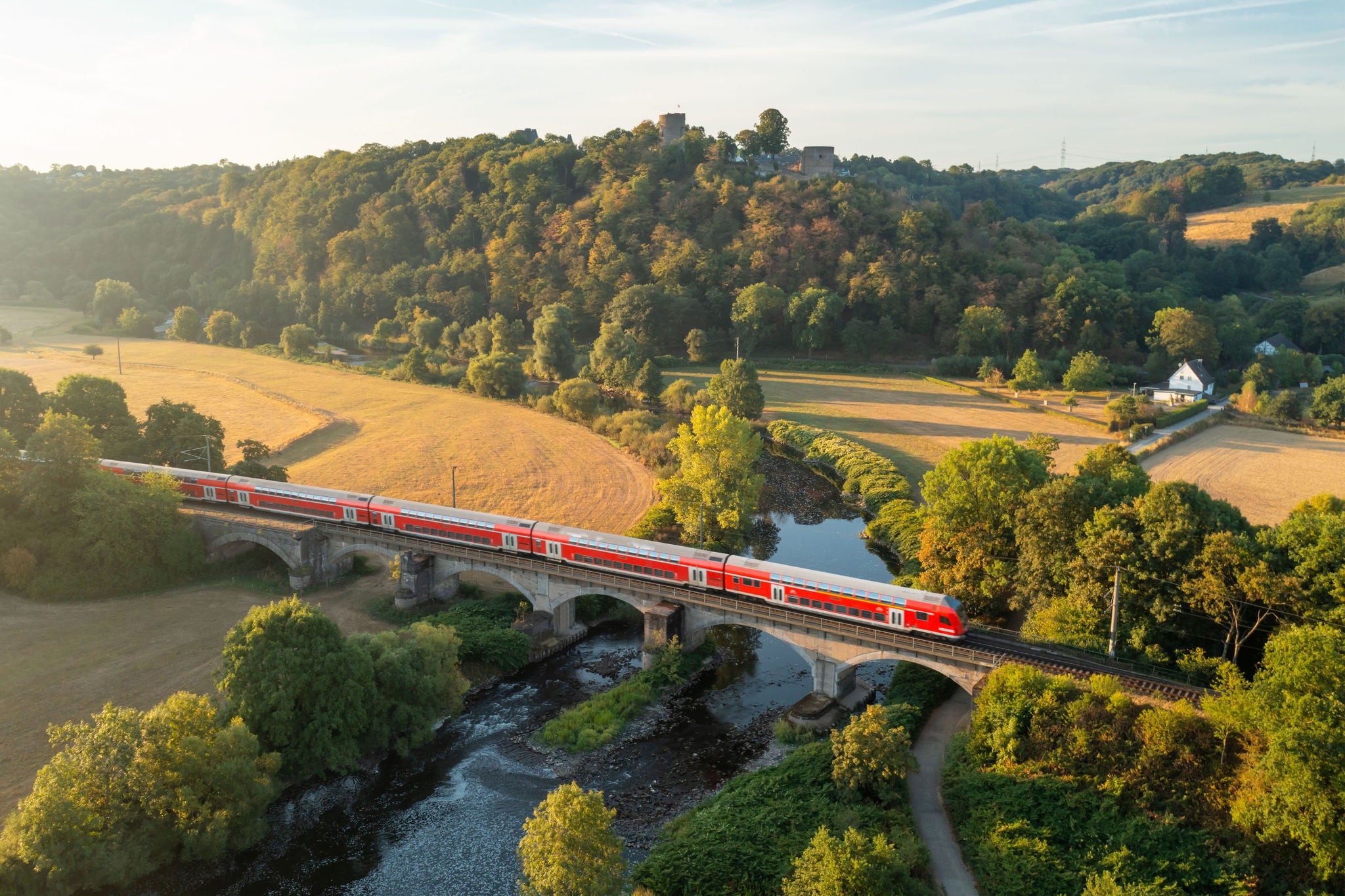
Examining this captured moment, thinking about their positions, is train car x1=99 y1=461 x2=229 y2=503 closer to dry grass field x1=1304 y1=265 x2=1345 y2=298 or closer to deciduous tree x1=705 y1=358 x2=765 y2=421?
deciduous tree x1=705 y1=358 x2=765 y2=421

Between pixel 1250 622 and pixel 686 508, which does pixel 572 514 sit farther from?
pixel 1250 622

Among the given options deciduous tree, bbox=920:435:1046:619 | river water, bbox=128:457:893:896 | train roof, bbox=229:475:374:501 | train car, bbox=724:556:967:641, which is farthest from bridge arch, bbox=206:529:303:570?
deciduous tree, bbox=920:435:1046:619

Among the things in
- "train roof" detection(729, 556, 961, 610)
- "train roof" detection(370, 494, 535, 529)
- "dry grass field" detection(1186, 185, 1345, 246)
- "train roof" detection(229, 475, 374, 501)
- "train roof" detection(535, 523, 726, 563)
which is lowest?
"train roof" detection(729, 556, 961, 610)

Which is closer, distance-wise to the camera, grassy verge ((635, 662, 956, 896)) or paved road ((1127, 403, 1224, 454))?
grassy verge ((635, 662, 956, 896))

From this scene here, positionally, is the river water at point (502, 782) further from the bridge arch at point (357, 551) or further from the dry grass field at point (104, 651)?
the bridge arch at point (357, 551)

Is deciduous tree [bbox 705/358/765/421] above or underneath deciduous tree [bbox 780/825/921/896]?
above

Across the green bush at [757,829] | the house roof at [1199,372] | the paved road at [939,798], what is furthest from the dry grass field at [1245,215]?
the green bush at [757,829]

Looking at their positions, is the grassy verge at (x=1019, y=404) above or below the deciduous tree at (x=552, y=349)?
below
